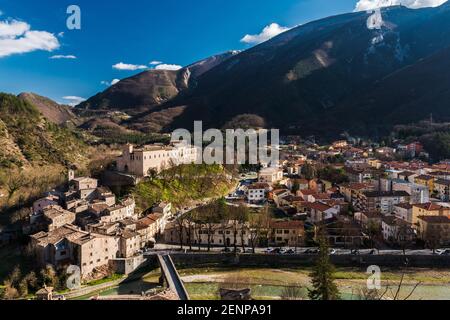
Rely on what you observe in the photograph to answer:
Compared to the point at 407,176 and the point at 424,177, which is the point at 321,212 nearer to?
the point at 407,176

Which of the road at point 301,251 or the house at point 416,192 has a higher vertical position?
the house at point 416,192

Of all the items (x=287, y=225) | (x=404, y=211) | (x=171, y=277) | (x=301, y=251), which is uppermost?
(x=404, y=211)

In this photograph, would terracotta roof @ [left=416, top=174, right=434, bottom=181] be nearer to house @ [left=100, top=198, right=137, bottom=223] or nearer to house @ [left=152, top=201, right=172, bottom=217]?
house @ [left=152, top=201, right=172, bottom=217]

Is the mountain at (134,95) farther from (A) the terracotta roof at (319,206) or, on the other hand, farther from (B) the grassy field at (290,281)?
(B) the grassy field at (290,281)

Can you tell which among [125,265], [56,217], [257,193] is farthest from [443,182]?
[56,217]

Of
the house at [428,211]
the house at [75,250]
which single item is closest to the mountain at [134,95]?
the house at [75,250]
